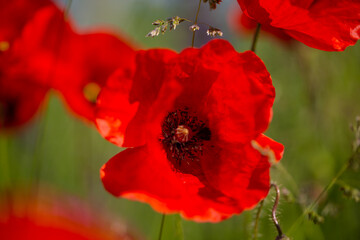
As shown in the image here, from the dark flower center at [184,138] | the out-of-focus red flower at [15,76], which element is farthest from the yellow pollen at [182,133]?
the out-of-focus red flower at [15,76]

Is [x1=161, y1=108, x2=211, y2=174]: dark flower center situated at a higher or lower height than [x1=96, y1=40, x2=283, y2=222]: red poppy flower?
lower

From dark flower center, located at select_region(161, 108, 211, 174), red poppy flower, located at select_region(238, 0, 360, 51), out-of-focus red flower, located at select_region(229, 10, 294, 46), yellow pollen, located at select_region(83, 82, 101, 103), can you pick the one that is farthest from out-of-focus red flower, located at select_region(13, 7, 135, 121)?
out-of-focus red flower, located at select_region(229, 10, 294, 46)

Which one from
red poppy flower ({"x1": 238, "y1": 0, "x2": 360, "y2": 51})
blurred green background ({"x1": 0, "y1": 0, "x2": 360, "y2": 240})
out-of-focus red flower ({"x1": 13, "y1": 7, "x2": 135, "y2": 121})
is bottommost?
blurred green background ({"x1": 0, "y1": 0, "x2": 360, "y2": 240})

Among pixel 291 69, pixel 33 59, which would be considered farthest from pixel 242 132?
pixel 291 69

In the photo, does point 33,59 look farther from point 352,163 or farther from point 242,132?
point 352,163

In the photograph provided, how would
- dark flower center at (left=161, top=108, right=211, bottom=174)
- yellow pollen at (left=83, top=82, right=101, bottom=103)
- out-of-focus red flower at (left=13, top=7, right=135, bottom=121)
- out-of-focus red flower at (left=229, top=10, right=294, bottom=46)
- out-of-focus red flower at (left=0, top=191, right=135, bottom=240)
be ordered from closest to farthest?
1. out-of-focus red flower at (left=0, top=191, right=135, bottom=240)
2. dark flower center at (left=161, top=108, right=211, bottom=174)
3. out-of-focus red flower at (left=13, top=7, right=135, bottom=121)
4. yellow pollen at (left=83, top=82, right=101, bottom=103)
5. out-of-focus red flower at (left=229, top=10, right=294, bottom=46)

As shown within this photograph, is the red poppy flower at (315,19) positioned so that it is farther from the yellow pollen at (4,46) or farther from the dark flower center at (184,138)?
the yellow pollen at (4,46)

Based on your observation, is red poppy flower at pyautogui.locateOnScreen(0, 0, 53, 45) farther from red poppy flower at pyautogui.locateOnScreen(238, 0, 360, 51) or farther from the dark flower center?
red poppy flower at pyautogui.locateOnScreen(238, 0, 360, 51)
